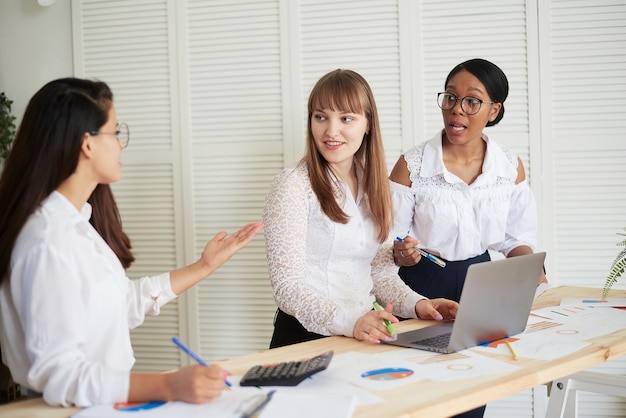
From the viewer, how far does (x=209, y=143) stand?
3.37 meters

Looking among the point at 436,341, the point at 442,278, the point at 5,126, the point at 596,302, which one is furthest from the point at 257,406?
the point at 5,126

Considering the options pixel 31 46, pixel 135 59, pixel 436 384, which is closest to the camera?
pixel 436 384

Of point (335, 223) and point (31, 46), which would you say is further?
point (31, 46)

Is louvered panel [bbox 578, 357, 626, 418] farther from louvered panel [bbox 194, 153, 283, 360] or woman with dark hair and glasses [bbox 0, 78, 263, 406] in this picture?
woman with dark hair and glasses [bbox 0, 78, 263, 406]

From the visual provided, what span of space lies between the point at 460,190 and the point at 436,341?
0.83m

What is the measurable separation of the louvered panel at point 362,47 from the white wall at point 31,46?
4.32 ft

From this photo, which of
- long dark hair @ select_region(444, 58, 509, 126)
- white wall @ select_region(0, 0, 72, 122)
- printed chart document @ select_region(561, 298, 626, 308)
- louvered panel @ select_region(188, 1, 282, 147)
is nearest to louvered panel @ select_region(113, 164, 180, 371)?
louvered panel @ select_region(188, 1, 282, 147)

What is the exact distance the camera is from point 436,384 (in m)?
1.35

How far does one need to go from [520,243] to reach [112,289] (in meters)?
1.59

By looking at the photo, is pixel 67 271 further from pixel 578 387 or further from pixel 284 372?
pixel 578 387

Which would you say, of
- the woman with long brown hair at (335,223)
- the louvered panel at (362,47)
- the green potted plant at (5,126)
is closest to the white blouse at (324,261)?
the woman with long brown hair at (335,223)

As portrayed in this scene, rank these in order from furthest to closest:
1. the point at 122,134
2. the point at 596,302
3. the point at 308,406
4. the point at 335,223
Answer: the point at 596,302
the point at 335,223
the point at 122,134
the point at 308,406

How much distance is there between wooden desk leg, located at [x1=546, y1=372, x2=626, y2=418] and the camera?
2197 millimetres

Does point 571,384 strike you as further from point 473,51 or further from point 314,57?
point 314,57
